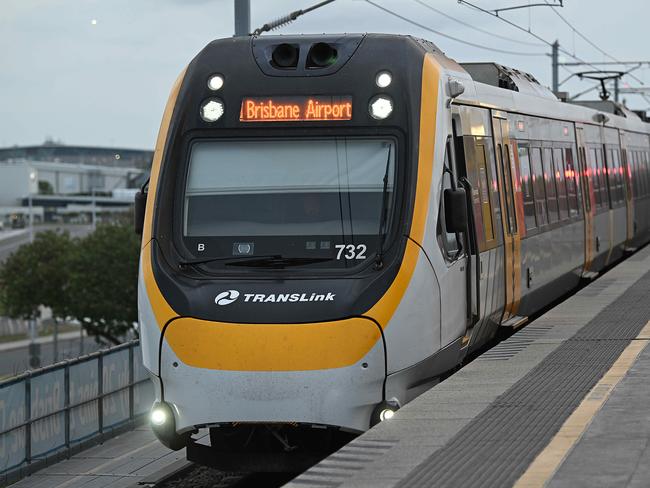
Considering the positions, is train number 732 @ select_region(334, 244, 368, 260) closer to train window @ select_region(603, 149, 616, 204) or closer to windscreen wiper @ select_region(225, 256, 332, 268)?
windscreen wiper @ select_region(225, 256, 332, 268)

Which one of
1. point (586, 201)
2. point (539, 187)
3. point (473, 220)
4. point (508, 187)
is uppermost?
point (586, 201)

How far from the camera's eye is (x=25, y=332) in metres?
113

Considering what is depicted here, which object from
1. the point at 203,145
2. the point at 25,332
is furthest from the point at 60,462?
the point at 25,332

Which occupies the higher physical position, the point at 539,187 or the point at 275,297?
the point at 539,187

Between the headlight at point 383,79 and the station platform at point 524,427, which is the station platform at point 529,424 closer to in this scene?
the station platform at point 524,427

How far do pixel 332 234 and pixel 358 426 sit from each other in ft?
5.15

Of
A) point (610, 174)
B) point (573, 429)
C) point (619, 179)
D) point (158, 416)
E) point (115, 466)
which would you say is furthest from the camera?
point (619, 179)

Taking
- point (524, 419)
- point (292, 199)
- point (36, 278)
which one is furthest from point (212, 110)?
point (36, 278)

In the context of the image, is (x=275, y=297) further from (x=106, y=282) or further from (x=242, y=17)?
(x=106, y=282)

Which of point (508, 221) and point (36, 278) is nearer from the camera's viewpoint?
point (508, 221)

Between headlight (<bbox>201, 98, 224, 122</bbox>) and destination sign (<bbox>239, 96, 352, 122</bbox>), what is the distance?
19 cm

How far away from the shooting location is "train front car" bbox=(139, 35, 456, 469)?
990 cm

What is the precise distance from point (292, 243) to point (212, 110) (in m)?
1.38

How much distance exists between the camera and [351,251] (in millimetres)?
10578
